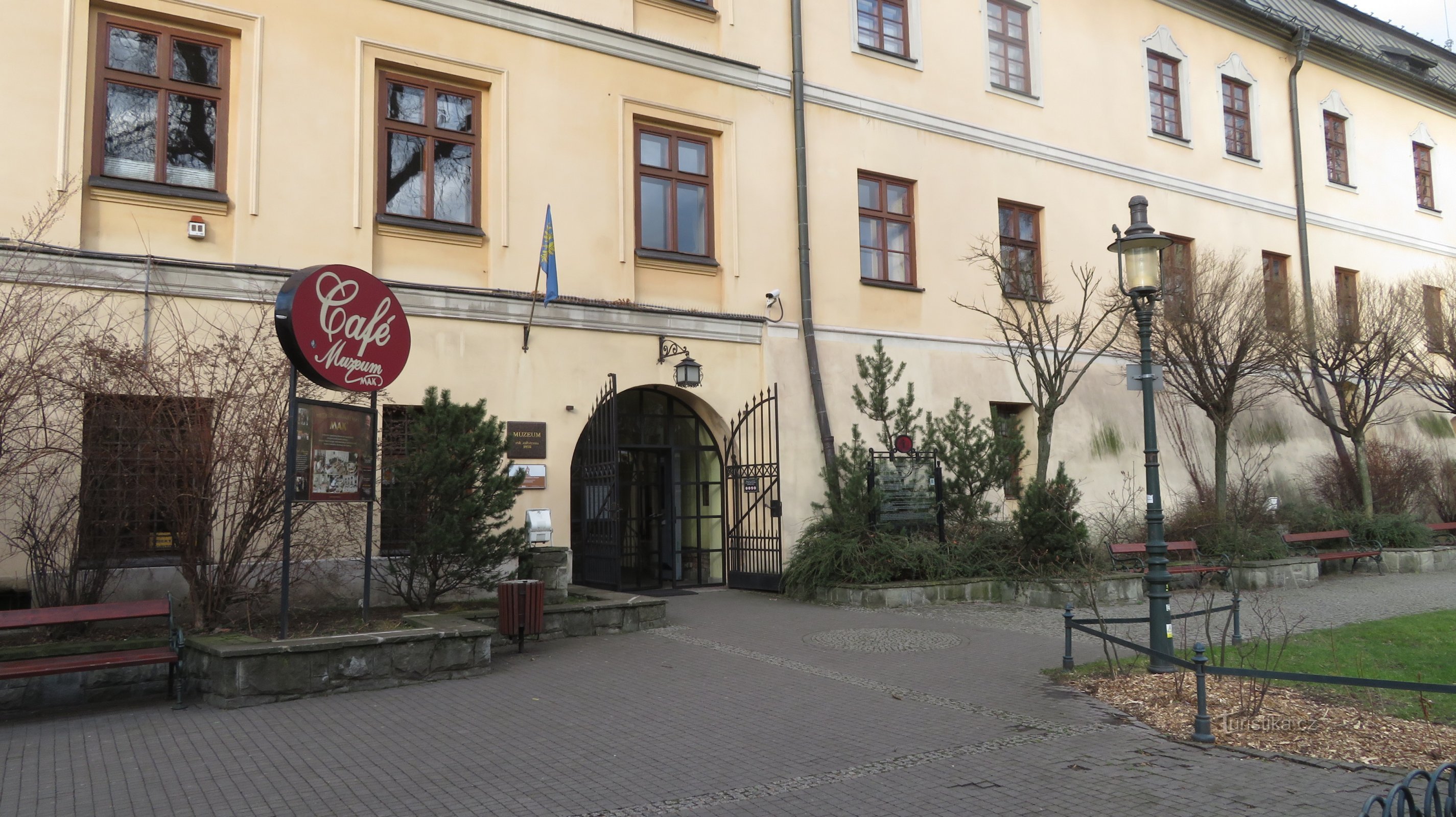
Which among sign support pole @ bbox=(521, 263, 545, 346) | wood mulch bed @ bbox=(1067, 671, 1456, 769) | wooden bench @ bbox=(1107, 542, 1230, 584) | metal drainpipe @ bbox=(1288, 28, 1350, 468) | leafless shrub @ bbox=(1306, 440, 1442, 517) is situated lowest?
wood mulch bed @ bbox=(1067, 671, 1456, 769)

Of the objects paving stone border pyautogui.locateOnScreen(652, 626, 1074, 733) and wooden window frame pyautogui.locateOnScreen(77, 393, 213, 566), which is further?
wooden window frame pyautogui.locateOnScreen(77, 393, 213, 566)

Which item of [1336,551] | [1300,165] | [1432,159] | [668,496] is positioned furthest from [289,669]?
[1432,159]

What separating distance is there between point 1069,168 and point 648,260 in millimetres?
9715

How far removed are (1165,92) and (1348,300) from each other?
5.94 meters

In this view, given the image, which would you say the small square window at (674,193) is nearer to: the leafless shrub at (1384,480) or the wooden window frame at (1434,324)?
the leafless shrub at (1384,480)

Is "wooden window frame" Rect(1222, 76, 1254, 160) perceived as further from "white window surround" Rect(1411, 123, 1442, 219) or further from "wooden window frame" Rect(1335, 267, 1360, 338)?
"white window surround" Rect(1411, 123, 1442, 219)

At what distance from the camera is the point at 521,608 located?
403 inches

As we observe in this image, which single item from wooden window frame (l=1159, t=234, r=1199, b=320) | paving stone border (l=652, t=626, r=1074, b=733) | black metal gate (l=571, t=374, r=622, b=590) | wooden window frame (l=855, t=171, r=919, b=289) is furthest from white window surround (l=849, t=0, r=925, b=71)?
paving stone border (l=652, t=626, r=1074, b=733)

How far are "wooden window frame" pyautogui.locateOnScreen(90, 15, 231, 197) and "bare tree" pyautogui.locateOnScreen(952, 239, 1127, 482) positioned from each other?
11.2m

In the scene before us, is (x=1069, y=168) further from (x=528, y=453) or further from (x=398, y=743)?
(x=398, y=743)

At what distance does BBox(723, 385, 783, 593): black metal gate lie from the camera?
15266mm

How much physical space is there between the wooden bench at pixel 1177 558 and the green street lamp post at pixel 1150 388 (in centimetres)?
658

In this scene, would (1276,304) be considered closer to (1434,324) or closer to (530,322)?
(1434,324)

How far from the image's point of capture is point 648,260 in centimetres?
1520
